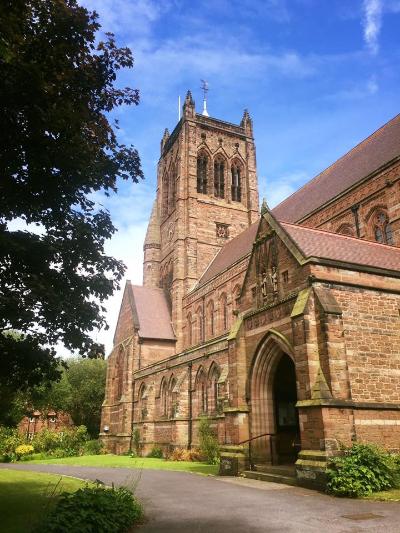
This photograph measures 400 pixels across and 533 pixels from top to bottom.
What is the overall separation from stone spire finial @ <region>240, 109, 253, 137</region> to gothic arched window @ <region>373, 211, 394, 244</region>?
29.9 metres

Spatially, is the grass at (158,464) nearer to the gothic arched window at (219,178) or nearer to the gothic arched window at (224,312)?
the gothic arched window at (224,312)

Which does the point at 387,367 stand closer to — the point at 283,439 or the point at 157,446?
the point at 283,439

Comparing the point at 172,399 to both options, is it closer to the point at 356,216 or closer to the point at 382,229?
the point at 356,216

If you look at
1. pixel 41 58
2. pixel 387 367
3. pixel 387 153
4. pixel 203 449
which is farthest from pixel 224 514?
pixel 387 153

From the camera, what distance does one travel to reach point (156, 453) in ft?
99.3

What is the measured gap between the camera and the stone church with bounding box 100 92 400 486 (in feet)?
43.0

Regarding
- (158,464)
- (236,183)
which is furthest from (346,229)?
(236,183)

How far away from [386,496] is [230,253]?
2877 centimetres

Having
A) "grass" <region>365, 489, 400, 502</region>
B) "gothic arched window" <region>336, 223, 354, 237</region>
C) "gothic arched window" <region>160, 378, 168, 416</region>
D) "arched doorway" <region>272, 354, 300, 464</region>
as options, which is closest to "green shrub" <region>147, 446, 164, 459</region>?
"gothic arched window" <region>160, 378, 168, 416</region>

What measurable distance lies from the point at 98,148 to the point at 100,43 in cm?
248

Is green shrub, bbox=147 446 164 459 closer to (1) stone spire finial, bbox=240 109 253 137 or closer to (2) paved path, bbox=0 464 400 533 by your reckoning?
(2) paved path, bbox=0 464 400 533

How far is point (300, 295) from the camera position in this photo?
553 inches

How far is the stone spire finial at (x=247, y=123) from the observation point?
51219 millimetres

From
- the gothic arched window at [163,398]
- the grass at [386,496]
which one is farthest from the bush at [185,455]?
the grass at [386,496]
